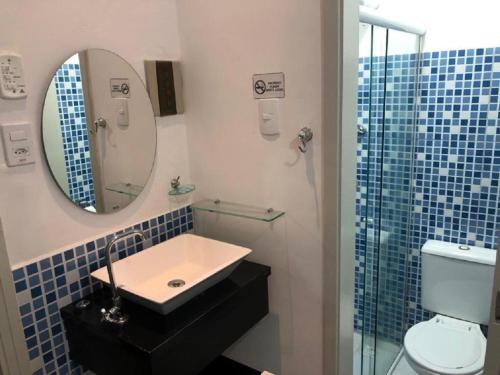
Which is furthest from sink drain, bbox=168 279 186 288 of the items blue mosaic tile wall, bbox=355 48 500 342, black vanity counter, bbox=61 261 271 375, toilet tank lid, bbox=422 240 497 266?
toilet tank lid, bbox=422 240 497 266

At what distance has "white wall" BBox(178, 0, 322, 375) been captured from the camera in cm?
155

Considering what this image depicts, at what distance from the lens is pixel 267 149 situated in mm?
1708

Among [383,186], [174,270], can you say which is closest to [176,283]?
[174,270]

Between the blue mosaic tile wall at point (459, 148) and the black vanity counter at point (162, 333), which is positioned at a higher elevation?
the blue mosaic tile wall at point (459, 148)

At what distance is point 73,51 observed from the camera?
56.7 inches

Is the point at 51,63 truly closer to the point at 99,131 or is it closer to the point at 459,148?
the point at 99,131

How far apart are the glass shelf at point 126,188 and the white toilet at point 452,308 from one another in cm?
170

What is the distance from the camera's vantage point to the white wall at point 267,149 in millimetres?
1553

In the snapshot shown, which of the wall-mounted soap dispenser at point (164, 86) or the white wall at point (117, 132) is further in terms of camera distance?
the wall-mounted soap dispenser at point (164, 86)

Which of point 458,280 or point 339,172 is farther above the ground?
point 339,172

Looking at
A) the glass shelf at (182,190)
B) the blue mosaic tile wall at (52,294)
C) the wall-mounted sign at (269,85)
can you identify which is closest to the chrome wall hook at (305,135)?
the wall-mounted sign at (269,85)

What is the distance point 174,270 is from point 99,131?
672mm

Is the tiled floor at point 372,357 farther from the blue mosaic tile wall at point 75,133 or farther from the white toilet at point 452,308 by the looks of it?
the blue mosaic tile wall at point 75,133

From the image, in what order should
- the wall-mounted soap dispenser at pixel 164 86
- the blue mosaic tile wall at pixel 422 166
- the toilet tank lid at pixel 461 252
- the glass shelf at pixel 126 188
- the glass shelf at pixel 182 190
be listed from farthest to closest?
the toilet tank lid at pixel 461 252, the blue mosaic tile wall at pixel 422 166, the glass shelf at pixel 182 190, the wall-mounted soap dispenser at pixel 164 86, the glass shelf at pixel 126 188
